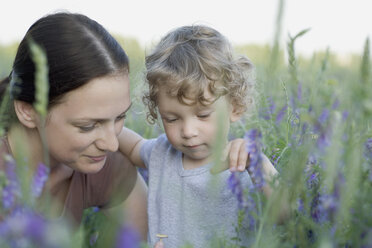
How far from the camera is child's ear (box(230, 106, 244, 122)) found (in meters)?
2.37

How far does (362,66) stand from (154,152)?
1.74 meters

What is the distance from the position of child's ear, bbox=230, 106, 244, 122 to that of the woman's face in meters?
0.61

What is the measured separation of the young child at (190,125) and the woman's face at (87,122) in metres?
0.29

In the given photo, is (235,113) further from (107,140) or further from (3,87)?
(3,87)

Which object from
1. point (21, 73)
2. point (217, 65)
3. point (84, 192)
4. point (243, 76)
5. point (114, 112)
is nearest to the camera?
point (114, 112)

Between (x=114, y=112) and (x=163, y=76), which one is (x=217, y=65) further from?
(x=114, y=112)

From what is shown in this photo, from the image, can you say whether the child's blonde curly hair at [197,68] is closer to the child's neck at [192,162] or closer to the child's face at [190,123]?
the child's face at [190,123]

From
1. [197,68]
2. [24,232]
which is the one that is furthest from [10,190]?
[197,68]

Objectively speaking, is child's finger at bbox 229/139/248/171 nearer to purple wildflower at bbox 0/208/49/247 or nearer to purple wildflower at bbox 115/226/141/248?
purple wildflower at bbox 115/226/141/248

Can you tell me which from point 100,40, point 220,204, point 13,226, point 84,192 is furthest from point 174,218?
point 13,226

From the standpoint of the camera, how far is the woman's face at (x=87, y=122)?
1973mm

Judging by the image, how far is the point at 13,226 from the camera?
819 mm

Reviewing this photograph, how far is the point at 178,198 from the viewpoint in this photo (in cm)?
238

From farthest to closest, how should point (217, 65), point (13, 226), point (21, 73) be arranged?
1. point (217, 65)
2. point (21, 73)
3. point (13, 226)
